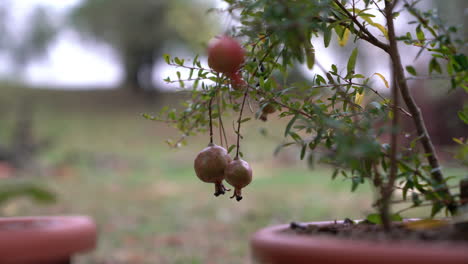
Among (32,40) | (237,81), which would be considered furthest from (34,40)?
(237,81)

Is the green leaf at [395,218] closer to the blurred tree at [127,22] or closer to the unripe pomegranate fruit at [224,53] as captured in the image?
the unripe pomegranate fruit at [224,53]

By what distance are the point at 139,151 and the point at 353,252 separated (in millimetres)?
8074

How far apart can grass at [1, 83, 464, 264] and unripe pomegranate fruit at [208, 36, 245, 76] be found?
12cm

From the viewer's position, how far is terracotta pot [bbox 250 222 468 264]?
49 cm

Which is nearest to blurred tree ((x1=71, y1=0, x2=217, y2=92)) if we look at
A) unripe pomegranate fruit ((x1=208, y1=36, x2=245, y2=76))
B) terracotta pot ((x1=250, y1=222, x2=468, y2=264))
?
unripe pomegranate fruit ((x1=208, y1=36, x2=245, y2=76))

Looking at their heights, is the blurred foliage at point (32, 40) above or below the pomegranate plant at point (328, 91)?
above

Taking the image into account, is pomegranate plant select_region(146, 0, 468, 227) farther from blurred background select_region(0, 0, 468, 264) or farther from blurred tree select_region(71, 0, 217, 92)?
blurred tree select_region(71, 0, 217, 92)

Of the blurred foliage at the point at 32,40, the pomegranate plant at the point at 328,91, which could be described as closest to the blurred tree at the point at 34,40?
the blurred foliage at the point at 32,40

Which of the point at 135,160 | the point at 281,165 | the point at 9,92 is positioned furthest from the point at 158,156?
the point at 9,92

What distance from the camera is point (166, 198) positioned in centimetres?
436

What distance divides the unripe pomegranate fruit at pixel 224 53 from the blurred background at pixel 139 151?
0.03 metres

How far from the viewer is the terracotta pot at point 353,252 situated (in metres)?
0.49

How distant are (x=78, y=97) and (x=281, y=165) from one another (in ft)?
24.5

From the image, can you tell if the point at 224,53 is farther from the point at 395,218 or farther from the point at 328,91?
the point at 395,218
